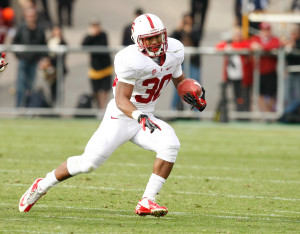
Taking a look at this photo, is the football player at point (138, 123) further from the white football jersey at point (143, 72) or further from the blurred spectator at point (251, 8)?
Answer: the blurred spectator at point (251, 8)

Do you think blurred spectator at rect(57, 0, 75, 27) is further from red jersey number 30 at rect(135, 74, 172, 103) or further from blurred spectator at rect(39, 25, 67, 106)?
red jersey number 30 at rect(135, 74, 172, 103)

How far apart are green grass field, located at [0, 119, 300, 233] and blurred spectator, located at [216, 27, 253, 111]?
4.51ft

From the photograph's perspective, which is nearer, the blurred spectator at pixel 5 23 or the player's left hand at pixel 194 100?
the player's left hand at pixel 194 100

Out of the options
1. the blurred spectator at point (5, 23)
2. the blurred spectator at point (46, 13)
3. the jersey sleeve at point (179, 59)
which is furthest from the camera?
the blurred spectator at point (46, 13)

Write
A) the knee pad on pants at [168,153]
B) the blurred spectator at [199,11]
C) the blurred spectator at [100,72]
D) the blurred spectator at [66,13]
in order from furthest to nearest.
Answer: the blurred spectator at [66,13], the blurred spectator at [199,11], the blurred spectator at [100,72], the knee pad on pants at [168,153]

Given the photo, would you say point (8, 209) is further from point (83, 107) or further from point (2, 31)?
point (2, 31)

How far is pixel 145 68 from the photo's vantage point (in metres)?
5.64

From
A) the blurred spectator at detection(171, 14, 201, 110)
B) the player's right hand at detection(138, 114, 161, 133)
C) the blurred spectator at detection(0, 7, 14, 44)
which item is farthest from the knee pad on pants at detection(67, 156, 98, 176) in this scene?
the blurred spectator at detection(0, 7, 14, 44)

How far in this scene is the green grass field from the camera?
520cm

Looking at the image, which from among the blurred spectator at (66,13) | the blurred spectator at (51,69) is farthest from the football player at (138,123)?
the blurred spectator at (66,13)

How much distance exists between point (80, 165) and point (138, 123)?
52 centimetres

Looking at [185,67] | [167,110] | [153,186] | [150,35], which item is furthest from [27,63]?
[153,186]

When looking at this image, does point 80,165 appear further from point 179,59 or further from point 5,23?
point 5,23

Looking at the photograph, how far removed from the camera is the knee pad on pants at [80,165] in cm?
563
